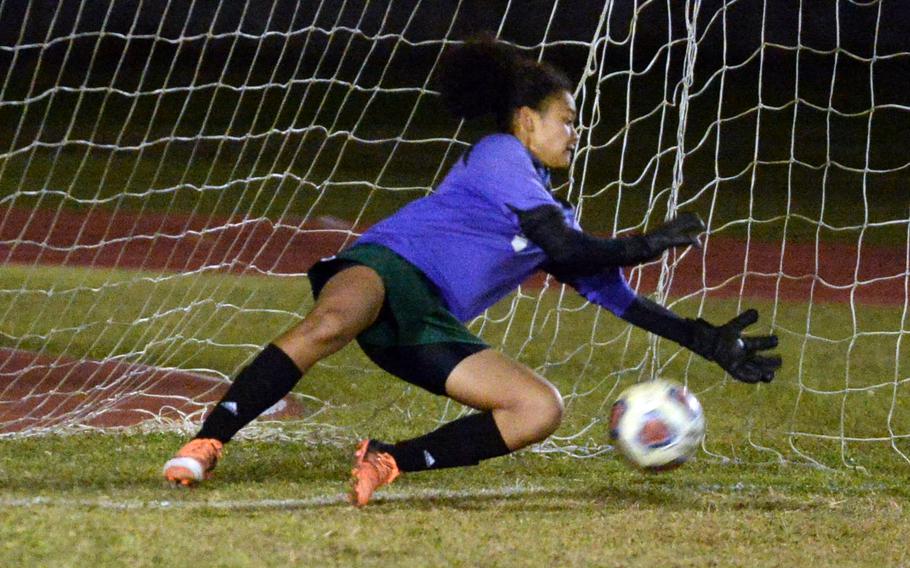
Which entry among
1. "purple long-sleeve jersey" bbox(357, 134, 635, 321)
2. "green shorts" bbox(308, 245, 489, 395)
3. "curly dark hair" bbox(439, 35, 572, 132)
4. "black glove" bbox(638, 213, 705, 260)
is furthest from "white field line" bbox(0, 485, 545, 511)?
"curly dark hair" bbox(439, 35, 572, 132)

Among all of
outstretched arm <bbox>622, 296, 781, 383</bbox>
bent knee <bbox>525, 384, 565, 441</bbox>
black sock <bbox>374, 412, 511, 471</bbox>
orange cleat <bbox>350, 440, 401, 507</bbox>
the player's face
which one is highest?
the player's face

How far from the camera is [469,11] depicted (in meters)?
22.9

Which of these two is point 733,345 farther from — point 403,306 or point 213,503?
point 213,503

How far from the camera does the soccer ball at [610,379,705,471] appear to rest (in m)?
4.53

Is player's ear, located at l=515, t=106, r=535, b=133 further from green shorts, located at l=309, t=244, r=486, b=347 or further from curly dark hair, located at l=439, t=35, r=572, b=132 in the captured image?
green shorts, located at l=309, t=244, r=486, b=347

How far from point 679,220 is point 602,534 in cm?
98

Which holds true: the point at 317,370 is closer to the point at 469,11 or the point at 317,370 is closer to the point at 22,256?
the point at 22,256

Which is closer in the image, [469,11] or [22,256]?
[22,256]

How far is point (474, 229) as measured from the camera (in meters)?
4.52

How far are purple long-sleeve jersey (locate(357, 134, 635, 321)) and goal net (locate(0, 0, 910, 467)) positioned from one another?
125 cm

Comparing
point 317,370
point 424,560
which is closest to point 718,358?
point 424,560

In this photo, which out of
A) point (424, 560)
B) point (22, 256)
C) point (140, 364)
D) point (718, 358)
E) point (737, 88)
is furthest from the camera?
point (737, 88)

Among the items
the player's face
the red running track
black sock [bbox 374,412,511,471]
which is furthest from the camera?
the red running track

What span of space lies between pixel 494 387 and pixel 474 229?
49cm
